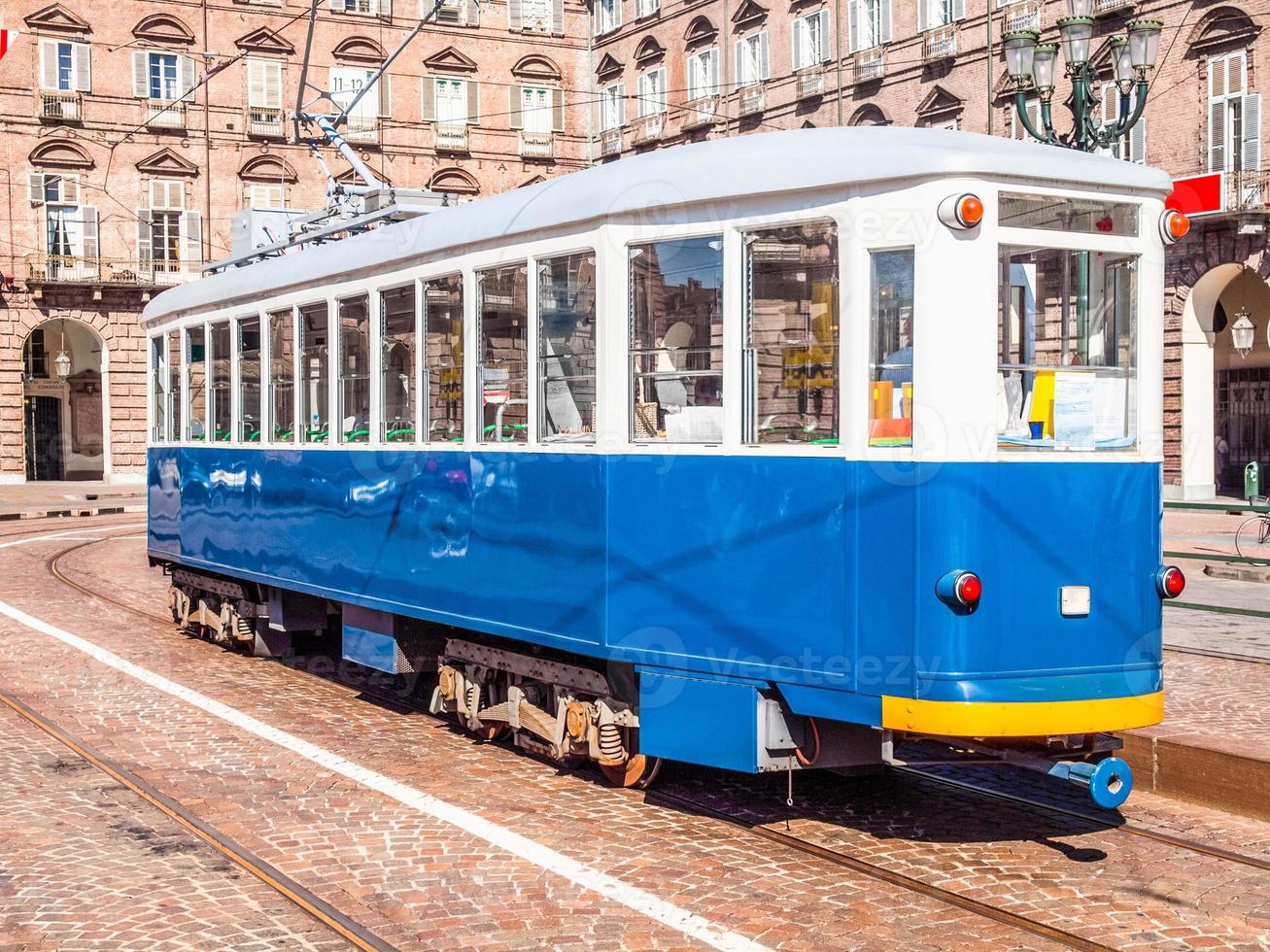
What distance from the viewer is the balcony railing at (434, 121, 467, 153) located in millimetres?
49312

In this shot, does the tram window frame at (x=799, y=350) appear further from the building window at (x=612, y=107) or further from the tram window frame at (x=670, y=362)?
the building window at (x=612, y=107)

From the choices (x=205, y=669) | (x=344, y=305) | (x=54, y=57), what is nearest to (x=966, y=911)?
(x=344, y=305)

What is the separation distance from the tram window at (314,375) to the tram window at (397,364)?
900mm

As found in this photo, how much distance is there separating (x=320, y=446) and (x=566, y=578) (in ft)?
10.8

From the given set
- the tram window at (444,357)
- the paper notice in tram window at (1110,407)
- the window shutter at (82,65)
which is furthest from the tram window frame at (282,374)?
the window shutter at (82,65)

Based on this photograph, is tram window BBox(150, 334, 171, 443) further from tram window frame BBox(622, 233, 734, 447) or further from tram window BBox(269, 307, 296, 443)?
tram window frame BBox(622, 233, 734, 447)

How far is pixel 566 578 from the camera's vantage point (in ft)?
25.9

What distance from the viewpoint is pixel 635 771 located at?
8117mm

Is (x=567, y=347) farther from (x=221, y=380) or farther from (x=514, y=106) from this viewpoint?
(x=514, y=106)

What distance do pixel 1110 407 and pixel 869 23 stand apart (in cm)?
3351

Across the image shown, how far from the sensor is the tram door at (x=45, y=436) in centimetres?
4803

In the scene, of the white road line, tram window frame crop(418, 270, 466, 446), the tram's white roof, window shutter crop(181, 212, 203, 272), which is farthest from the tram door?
the tram's white roof

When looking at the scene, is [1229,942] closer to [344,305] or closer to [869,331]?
[869,331]

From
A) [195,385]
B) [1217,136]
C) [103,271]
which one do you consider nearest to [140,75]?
[103,271]
